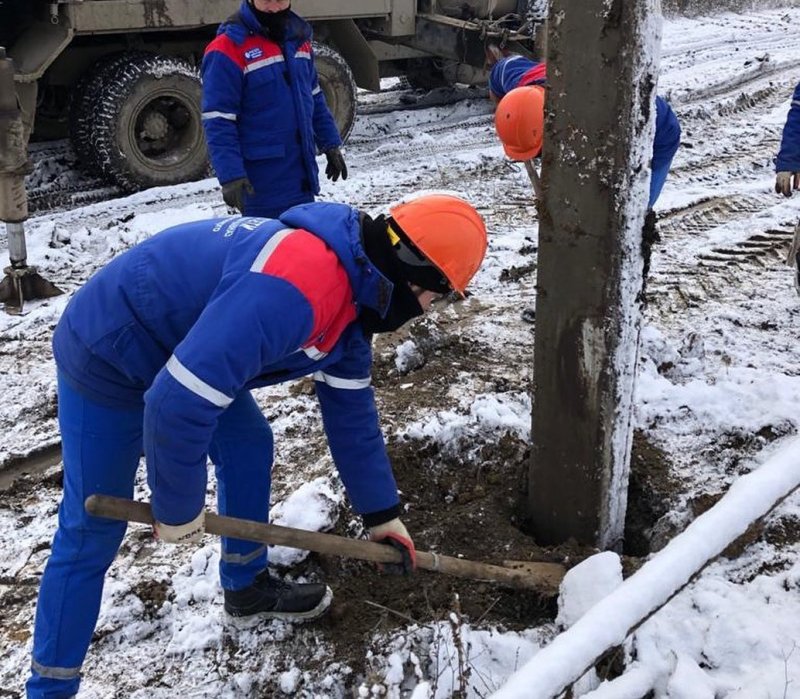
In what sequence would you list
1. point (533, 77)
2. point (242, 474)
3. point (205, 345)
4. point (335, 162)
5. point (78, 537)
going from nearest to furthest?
point (205, 345) → point (78, 537) → point (242, 474) → point (533, 77) → point (335, 162)

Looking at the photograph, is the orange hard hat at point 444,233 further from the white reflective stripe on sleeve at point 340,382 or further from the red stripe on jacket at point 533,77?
the red stripe on jacket at point 533,77

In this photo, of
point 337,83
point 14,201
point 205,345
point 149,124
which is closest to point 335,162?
point 14,201

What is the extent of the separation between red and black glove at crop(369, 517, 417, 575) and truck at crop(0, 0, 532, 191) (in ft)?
15.0

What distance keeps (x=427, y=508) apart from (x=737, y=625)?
1.22m

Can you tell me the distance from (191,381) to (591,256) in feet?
3.77

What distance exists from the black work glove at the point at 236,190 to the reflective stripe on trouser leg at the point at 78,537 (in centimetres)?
215

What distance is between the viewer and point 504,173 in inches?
294

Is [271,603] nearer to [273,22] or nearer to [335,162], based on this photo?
[273,22]

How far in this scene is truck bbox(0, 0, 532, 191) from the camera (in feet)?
21.5

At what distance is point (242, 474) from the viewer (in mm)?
2703

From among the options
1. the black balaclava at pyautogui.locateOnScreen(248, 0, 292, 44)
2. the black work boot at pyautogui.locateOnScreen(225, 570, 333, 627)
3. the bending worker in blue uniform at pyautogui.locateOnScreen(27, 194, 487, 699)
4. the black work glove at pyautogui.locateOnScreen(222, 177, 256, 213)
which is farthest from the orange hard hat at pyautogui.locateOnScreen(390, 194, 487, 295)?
the black balaclava at pyautogui.locateOnScreen(248, 0, 292, 44)

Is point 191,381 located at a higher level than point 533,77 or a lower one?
lower

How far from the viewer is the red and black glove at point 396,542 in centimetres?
258

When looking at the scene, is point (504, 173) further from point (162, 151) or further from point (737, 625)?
point (737, 625)
